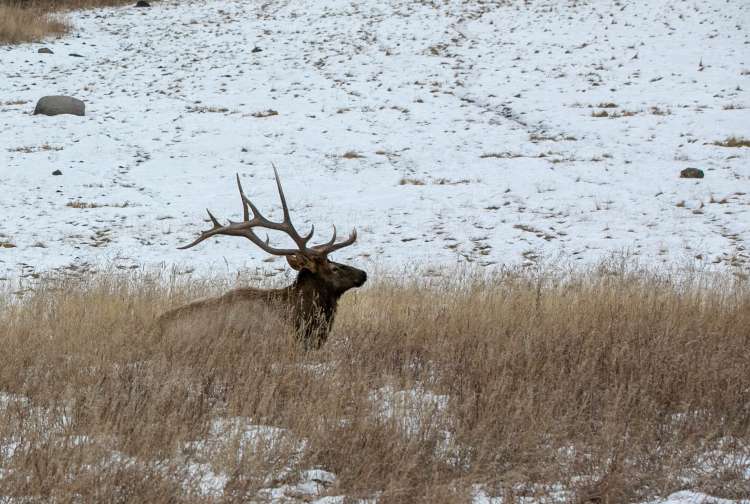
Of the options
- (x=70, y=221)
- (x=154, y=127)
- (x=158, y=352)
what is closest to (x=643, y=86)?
(x=154, y=127)

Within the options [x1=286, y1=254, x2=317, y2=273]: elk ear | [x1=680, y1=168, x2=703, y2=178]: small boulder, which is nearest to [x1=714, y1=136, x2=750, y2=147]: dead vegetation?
[x1=680, y1=168, x2=703, y2=178]: small boulder

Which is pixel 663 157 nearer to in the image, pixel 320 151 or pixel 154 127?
pixel 320 151

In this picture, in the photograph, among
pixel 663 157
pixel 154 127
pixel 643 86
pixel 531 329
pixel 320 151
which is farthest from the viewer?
pixel 643 86

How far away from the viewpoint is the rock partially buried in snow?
18.0 meters

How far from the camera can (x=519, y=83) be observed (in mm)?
20000

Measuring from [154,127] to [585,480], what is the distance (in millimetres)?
15260

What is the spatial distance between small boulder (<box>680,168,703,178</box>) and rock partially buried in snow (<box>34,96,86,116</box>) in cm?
1230

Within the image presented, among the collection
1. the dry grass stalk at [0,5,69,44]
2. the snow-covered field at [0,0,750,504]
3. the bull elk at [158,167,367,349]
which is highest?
the bull elk at [158,167,367,349]

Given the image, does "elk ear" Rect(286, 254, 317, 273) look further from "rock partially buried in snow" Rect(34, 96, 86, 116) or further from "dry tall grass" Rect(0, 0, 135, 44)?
"dry tall grass" Rect(0, 0, 135, 44)

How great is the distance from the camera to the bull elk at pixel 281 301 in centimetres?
661

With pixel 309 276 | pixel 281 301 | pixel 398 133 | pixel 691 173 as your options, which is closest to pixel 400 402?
pixel 281 301

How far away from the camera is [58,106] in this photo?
18078 millimetres

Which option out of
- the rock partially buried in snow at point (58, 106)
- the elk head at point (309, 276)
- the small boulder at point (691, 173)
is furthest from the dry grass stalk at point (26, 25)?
the elk head at point (309, 276)

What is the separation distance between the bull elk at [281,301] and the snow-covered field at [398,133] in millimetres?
2817
